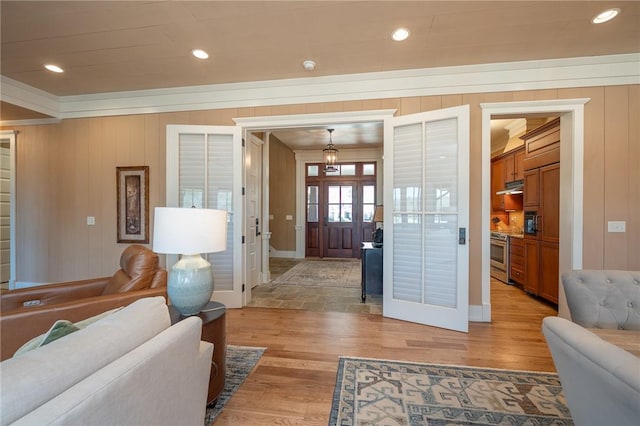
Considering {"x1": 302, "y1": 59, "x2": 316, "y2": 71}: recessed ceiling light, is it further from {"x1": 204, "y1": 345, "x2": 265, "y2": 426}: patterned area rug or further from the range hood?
the range hood

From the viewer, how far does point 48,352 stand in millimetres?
730

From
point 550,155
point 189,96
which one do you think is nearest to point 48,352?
point 189,96

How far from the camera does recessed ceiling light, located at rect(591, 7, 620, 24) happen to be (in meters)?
2.14

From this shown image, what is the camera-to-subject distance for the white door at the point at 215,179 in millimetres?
3369

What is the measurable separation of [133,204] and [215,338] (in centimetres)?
296

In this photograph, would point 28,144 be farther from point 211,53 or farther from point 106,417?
point 106,417

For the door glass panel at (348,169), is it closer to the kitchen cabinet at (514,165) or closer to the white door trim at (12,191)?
the kitchen cabinet at (514,165)

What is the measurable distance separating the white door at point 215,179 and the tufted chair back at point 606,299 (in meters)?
3.12

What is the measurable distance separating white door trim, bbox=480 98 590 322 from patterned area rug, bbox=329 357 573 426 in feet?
3.90

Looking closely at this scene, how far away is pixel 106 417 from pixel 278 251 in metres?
6.83

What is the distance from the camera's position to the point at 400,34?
7.93 feet

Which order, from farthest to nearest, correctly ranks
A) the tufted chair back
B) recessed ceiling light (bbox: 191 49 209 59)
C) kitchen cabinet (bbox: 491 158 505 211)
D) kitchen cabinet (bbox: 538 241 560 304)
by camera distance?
kitchen cabinet (bbox: 491 158 505 211) → kitchen cabinet (bbox: 538 241 560 304) → recessed ceiling light (bbox: 191 49 209 59) → the tufted chair back

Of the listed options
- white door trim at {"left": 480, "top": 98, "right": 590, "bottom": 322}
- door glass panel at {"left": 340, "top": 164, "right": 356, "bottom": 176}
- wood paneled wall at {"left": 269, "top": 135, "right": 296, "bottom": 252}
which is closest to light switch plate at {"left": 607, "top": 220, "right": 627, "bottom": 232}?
white door trim at {"left": 480, "top": 98, "right": 590, "bottom": 322}

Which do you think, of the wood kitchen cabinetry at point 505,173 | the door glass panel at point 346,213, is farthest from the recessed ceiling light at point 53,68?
the wood kitchen cabinetry at point 505,173
